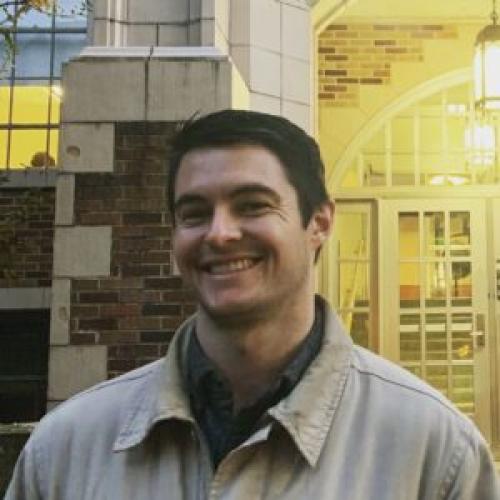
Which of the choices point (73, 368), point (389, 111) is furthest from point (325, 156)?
point (73, 368)

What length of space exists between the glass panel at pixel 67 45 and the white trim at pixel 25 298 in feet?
6.04

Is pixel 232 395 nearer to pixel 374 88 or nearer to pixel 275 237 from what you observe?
pixel 275 237

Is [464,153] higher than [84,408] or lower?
higher

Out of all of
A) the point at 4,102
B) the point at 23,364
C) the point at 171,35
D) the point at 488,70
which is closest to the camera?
the point at 171,35

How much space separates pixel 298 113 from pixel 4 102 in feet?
8.59

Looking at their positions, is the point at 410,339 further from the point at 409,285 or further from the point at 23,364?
the point at 23,364

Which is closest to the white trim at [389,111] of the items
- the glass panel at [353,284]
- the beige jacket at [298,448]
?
the glass panel at [353,284]

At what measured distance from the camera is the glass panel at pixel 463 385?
322 inches

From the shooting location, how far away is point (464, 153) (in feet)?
27.4

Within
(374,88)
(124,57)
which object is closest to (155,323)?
(124,57)

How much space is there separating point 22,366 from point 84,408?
5374 mm

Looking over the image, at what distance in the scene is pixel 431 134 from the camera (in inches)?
332

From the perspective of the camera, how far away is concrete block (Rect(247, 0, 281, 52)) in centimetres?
563

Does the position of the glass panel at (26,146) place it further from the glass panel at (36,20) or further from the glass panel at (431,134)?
the glass panel at (431,134)
